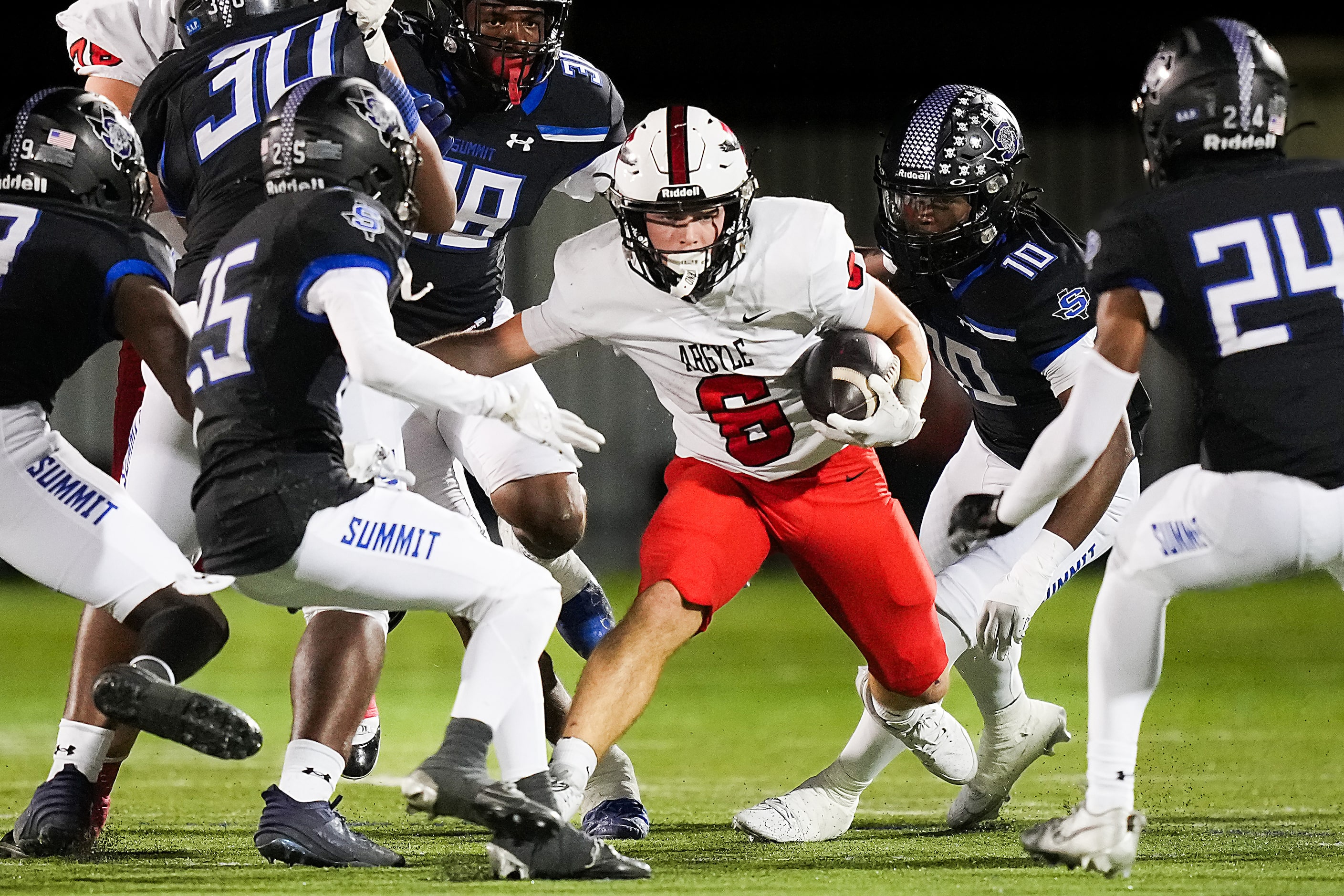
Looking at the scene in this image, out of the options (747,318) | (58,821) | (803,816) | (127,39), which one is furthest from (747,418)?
(127,39)

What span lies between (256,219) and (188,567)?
804 millimetres

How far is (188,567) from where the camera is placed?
153 inches

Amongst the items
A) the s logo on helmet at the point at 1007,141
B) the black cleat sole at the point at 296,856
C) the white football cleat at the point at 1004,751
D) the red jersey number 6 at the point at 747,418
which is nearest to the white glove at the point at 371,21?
the red jersey number 6 at the point at 747,418

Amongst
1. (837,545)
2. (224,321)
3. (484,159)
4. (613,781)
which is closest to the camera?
(224,321)

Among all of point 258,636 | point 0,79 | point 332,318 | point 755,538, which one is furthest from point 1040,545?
point 0,79

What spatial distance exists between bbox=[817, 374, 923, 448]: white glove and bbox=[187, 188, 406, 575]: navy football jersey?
1.08 m

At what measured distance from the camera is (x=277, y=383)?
11.7ft

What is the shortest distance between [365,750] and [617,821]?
3.40 feet

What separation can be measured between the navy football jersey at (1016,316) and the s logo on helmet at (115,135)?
6.75 feet

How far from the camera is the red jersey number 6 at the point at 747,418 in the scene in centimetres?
427

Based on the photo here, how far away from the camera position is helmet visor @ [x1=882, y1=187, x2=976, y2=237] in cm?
460

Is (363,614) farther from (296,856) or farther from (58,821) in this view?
(58,821)

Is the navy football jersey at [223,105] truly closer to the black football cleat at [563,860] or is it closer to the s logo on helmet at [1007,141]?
the s logo on helmet at [1007,141]

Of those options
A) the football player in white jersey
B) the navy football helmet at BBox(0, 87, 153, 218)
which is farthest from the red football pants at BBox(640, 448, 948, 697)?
the navy football helmet at BBox(0, 87, 153, 218)
